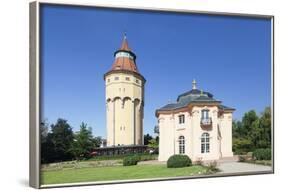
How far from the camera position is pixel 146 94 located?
12656 mm

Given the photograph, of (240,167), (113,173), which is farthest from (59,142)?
(240,167)

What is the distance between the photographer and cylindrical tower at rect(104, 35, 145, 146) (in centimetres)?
1230

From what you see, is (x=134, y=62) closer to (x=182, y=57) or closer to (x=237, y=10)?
(x=182, y=57)

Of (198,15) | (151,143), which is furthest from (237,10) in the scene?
(151,143)

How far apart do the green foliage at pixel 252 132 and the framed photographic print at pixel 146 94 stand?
0.08 feet

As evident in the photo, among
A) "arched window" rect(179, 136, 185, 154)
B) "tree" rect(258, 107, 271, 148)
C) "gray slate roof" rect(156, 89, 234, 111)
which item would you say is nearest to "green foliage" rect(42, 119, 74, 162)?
"gray slate roof" rect(156, 89, 234, 111)

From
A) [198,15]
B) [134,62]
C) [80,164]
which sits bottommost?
[80,164]

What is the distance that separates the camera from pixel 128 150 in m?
12.5

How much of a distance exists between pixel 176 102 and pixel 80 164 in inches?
96.4

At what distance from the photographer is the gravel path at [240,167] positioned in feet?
44.8

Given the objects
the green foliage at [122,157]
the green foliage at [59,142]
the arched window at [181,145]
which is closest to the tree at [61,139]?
the green foliage at [59,142]

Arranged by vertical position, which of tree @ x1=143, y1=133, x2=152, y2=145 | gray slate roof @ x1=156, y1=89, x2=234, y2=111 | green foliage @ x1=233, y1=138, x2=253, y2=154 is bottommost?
green foliage @ x1=233, y1=138, x2=253, y2=154

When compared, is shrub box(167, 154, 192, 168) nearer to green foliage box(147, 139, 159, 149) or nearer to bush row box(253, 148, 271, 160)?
green foliage box(147, 139, 159, 149)

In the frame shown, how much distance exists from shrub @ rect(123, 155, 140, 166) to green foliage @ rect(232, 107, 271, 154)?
98.9 inches
